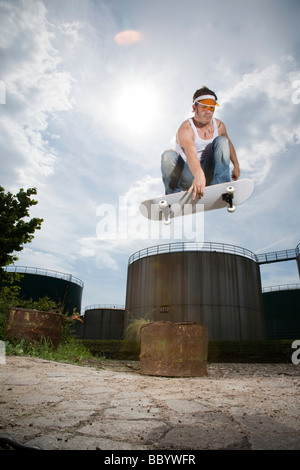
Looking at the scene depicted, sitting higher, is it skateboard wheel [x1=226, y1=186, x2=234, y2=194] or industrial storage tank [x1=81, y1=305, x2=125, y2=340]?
skateboard wheel [x1=226, y1=186, x2=234, y2=194]

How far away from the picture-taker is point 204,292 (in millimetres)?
14156

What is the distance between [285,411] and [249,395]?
72 cm

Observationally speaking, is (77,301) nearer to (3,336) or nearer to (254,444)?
(3,336)

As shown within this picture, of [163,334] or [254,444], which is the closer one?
[254,444]

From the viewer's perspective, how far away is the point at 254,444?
1.30m

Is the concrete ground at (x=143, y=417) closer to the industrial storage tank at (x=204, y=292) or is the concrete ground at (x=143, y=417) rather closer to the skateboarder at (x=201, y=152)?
the skateboarder at (x=201, y=152)

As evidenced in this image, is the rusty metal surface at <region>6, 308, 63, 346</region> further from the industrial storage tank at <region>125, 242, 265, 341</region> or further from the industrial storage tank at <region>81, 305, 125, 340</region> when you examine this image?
the industrial storage tank at <region>81, 305, 125, 340</region>

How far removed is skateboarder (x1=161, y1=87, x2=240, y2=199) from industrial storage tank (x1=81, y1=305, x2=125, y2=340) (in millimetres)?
18448

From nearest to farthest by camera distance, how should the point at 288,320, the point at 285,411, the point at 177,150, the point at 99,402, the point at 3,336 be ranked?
1. the point at 285,411
2. the point at 99,402
3. the point at 177,150
4. the point at 3,336
5. the point at 288,320

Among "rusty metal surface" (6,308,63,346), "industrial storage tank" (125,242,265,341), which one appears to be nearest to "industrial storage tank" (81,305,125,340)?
"industrial storage tank" (125,242,265,341)

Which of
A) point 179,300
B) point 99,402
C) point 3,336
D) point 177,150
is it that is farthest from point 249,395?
point 179,300

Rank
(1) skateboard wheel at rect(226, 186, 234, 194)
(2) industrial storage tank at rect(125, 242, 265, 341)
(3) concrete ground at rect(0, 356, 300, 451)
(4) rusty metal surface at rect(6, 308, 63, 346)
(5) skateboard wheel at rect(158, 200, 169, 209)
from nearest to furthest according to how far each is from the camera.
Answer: (3) concrete ground at rect(0, 356, 300, 451)
(1) skateboard wheel at rect(226, 186, 234, 194)
(5) skateboard wheel at rect(158, 200, 169, 209)
(4) rusty metal surface at rect(6, 308, 63, 346)
(2) industrial storage tank at rect(125, 242, 265, 341)

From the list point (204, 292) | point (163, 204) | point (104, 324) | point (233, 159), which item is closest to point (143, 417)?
point (163, 204)

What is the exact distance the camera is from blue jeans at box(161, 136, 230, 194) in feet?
15.6
